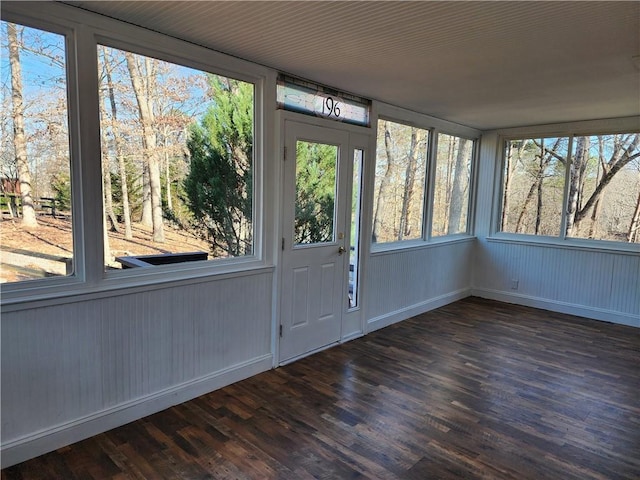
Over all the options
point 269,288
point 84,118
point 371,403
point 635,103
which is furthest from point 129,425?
point 635,103

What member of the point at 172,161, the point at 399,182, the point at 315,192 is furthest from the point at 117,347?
the point at 399,182

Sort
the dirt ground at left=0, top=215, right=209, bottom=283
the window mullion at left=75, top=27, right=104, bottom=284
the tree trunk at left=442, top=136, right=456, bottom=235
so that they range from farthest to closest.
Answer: the tree trunk at left=442, top=136, right=456, bottom=235 < the window mullion at left=75, top=27, right=104, bottom=284 < the dirt ground at left=0, top=215, right=209, bottom=283

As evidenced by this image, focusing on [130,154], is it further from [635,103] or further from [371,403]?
[635,103]

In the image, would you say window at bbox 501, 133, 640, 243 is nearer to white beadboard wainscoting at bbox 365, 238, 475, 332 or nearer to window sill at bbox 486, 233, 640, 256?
window sill at bbox 486, 233, 640, 256

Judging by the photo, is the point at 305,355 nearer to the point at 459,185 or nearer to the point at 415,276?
the point at 415,276

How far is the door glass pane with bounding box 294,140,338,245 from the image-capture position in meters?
3.42

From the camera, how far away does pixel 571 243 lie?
5105mm

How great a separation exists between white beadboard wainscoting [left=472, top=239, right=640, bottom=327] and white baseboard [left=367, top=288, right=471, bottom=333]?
1.51ft

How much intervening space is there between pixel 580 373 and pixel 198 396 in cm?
312

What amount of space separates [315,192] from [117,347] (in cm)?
195

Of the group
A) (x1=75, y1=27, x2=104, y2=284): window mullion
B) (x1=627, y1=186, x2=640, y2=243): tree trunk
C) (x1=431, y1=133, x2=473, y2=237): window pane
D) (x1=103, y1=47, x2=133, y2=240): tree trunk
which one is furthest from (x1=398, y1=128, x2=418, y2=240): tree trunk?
(x1=75, y1=27, x2=104, y2=284): window mullion

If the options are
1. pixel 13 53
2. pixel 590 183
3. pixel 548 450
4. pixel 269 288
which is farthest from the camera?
pixel 590 183

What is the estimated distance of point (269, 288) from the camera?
329 centimetres

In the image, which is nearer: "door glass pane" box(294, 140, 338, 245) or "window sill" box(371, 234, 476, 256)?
"door glass pane" box(294, 140, 338, 245)
